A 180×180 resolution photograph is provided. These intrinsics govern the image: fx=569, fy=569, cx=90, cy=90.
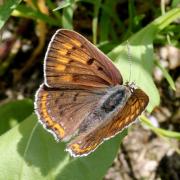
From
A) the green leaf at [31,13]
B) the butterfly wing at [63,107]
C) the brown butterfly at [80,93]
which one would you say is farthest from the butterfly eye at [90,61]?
the green leaf at [31,13]

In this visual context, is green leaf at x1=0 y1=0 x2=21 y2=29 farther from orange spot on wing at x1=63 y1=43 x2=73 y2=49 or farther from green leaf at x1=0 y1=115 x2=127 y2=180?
green leaf at x1=0 y1=115 x2=127 y2=180

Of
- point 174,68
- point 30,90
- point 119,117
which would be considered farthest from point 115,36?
point 119,117

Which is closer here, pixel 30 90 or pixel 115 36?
pixel 115 36

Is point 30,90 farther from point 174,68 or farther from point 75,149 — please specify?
point 75,149

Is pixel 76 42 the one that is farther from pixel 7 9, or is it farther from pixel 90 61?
pixel 7 9

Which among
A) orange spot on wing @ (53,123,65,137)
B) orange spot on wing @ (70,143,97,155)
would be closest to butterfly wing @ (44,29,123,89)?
orange spot on wing @ (53,123,65,137)

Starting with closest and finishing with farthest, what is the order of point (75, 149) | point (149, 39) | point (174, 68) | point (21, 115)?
point (75, 149)
point (149, 39)
point (21, 115)
point (174, 68)

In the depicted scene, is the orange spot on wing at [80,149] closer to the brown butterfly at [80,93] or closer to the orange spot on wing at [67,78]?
the brown butterfly at [80,93]

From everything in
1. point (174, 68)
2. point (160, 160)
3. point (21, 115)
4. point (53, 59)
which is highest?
point (53, 59)
